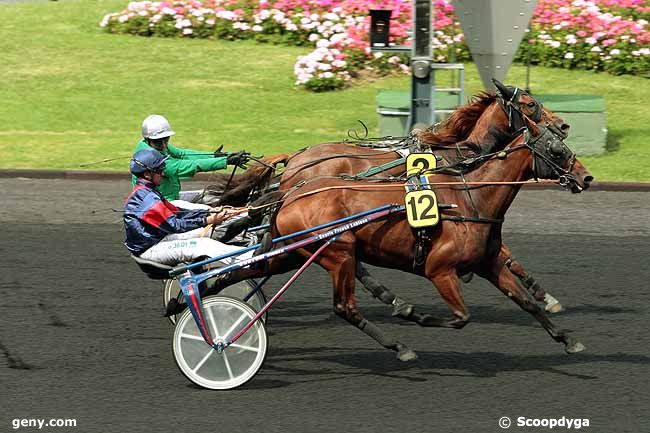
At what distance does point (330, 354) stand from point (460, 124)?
194cm

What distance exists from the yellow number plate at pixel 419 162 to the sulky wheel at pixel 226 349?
4.94 feet

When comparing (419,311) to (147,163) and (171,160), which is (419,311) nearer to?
(171,160)

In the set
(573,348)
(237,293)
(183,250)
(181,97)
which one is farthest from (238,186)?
(181,97)

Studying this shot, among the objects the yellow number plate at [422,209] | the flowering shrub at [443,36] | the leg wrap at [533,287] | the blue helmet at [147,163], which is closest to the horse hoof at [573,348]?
the leg wrap at [533,287]

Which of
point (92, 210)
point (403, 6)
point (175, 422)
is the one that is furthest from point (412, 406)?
point (403, 6)

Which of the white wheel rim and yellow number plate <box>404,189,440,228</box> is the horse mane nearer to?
yellow number plate <box>404,189,440,228</box>

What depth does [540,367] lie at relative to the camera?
750 cm

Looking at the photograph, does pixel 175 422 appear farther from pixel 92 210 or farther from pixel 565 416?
pixel 92 210

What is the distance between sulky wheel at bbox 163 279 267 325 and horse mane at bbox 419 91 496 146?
1693 millimetres

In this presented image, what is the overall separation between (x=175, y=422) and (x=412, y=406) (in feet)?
4.70

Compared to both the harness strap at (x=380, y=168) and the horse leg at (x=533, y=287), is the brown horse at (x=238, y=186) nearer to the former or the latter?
the harness strap at (x=380, y=168)

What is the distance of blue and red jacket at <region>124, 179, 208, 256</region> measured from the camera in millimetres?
7320

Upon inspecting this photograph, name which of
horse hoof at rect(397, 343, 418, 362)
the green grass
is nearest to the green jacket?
horse hoof at rect(397, 343, 418, 362)

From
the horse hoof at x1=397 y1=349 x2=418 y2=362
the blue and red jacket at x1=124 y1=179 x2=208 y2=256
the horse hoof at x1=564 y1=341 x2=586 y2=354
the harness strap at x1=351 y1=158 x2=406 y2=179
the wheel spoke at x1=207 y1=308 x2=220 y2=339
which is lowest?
the horse hoof at x1=564 y1=341 x2=586 y2=354
